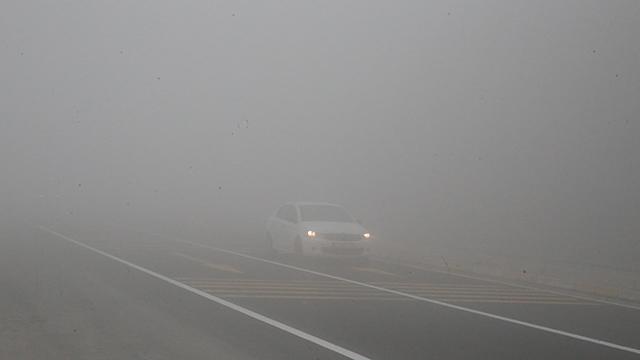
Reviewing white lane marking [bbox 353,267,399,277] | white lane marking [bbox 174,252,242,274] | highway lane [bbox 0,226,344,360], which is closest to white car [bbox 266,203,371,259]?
white lane marking [bbox 353,267,399,277]

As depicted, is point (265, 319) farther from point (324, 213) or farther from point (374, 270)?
point (324, 213)

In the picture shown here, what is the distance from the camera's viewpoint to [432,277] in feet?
61.7

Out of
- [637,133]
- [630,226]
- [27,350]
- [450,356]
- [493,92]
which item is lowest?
[27,350]

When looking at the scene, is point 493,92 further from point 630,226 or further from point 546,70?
point 630,226

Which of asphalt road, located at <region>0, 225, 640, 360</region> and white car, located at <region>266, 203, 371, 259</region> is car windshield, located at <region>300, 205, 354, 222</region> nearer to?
white car, located at <region>266, 203, 371, 259</region>

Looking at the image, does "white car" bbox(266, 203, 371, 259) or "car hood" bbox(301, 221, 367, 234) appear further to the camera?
"car hood" bbox(301, 221, 367, 234)

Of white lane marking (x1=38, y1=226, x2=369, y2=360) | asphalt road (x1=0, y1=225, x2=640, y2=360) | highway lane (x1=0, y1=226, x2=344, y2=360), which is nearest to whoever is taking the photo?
highway lane (x1=0, y1=226, x2=344, y2=360)

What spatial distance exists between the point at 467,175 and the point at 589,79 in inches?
656

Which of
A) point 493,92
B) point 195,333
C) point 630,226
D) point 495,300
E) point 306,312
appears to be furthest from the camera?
point 493,92

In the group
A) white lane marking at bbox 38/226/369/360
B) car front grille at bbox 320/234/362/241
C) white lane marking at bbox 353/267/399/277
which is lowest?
white lane marking at bbox 38/226/369/360

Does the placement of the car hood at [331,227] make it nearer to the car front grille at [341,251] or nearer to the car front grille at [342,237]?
the car front grille at [342,237]

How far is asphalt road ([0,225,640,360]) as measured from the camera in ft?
30.1

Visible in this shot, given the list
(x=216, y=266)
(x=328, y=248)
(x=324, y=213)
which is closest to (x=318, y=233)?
(x=328, y=248)

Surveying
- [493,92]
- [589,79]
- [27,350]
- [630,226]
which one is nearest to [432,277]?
[27,350]
